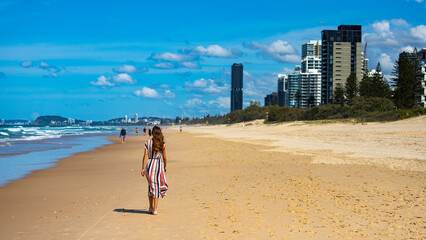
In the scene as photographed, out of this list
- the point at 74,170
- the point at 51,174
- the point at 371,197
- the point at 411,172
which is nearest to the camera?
the point at 371,197

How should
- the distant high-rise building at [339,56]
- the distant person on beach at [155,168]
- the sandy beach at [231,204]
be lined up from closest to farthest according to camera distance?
the sandy beach at [231,204] < the distant person on beach at [155,168] < the distant high-rise building at [339,56]

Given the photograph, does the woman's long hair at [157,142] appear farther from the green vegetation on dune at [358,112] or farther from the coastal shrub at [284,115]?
the coastal shrub at [284,115]

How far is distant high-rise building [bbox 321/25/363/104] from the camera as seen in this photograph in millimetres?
189312

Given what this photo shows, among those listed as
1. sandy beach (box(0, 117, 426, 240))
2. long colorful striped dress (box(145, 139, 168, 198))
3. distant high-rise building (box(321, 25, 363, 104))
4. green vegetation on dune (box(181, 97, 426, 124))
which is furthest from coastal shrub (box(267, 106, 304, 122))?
long colorful striped dress (box(145, 139, 168, 198))

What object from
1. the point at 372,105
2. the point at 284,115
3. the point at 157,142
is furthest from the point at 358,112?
the point at 157,142

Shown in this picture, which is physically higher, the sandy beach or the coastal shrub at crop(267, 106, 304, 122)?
the coastal shrub at crop(267, 106, 304, 122)

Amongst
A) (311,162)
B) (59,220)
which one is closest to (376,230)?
(59,220)

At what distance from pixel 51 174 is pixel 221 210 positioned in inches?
418

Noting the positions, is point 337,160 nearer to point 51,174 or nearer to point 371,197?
point 371,197

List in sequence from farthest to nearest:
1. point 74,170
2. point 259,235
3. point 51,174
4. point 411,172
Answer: point 74,170
point 51,174
point 411,172
point 259,235

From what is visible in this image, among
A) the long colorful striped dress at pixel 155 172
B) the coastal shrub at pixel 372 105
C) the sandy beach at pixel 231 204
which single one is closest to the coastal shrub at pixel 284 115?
the coastal shrub at pixel 372 105

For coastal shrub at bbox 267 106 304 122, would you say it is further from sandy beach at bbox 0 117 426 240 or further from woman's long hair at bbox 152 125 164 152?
woman's long hair at bbox 152 125 164 152

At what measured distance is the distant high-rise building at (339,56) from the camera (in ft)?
621

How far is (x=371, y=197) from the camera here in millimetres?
9734
